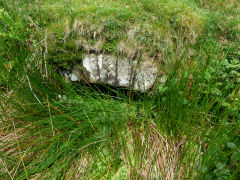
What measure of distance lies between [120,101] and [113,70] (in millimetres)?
467

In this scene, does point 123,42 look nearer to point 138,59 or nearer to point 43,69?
point 138,59

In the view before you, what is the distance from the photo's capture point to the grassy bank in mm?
1612

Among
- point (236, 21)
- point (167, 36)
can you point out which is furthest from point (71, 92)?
point (236, 21)

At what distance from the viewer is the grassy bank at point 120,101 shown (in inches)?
63.5

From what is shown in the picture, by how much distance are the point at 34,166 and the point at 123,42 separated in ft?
6.03

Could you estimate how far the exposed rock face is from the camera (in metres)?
2.36

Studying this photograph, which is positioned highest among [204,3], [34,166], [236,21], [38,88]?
[204,3]

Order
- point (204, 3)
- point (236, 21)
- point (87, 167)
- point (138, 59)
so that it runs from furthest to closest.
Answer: point (204, 3) < point (236, 21) < point (138, 59) < point (87, 167)

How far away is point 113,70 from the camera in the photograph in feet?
7.90

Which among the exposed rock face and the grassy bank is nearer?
the grassy bank

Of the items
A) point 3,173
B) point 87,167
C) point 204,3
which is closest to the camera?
point 3,173

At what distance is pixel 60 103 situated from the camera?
194cm

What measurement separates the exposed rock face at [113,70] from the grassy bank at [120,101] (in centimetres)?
11

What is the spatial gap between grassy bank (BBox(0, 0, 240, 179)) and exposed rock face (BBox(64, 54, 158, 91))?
11cm
